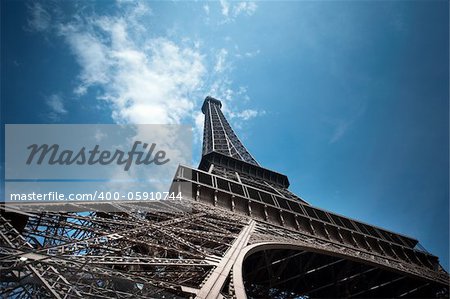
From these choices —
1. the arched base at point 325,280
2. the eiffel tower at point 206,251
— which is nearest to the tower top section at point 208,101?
the eiffel tower at point 206,251

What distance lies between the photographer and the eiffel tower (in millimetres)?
6031

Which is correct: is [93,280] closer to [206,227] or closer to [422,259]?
[206,227]

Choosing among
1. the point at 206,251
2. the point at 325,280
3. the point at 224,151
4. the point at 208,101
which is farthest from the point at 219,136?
the point at 206,251

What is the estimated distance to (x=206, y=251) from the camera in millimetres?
9492

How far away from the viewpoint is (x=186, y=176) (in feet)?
64.8

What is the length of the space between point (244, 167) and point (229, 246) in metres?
27.1

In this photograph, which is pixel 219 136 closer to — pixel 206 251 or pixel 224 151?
pixel 224 151

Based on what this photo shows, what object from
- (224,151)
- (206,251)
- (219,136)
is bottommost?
(206,251)

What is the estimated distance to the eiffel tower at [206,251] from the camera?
6.03 m

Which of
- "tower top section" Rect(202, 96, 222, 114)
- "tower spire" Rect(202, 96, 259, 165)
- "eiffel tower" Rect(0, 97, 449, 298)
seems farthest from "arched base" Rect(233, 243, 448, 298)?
"tower top section" Rect(202, 96, 222, 114)

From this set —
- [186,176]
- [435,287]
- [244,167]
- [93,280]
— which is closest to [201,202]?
[186,176]

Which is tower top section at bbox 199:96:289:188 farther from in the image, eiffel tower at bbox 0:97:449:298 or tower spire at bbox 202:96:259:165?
eiffel tower at bbox 0:97:449:298

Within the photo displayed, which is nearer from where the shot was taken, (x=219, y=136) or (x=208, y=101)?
(x=219, y=136)

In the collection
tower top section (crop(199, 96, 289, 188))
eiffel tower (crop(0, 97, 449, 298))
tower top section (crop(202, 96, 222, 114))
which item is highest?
tower top section (crop(202, 96, 222, 114))
